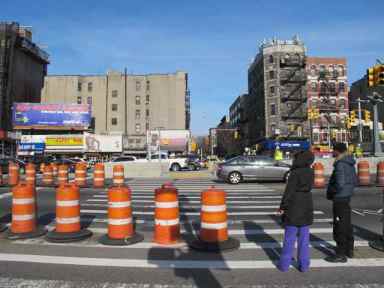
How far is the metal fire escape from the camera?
67.6 m

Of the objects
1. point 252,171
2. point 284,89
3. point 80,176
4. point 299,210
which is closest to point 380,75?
point 252,171

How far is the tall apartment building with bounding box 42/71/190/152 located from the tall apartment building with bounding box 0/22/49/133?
5119 mm

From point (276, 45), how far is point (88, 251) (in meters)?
66.2

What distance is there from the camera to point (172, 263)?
6211 mm

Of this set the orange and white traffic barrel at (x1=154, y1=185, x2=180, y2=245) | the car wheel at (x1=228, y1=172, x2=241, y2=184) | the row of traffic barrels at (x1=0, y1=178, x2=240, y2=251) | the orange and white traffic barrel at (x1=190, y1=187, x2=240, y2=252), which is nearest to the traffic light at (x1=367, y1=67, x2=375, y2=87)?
the car wheel at (x1=228, y1=172, x2=241, y2=184)

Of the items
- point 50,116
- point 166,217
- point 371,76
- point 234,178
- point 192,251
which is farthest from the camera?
point 50,116

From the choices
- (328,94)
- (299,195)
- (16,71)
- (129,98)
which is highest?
(16,71)

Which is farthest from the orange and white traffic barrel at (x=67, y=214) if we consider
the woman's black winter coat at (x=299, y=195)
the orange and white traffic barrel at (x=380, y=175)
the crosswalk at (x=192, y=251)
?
the orange and white traffic barrel at (x=380, y=175)

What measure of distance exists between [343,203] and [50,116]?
241 ft

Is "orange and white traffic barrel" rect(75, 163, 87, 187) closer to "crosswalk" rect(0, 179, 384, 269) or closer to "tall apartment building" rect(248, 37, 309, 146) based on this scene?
"crosswalk" rect(0, 179, 384, 269)

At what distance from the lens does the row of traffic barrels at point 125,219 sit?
7.17 m

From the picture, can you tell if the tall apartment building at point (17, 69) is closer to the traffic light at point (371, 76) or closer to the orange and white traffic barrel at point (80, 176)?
the orange and white traffic barrel at point (80, 176)

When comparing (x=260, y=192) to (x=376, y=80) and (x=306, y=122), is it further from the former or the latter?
(x=306, y=122)

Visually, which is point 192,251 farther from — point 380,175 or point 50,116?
point 50,116
